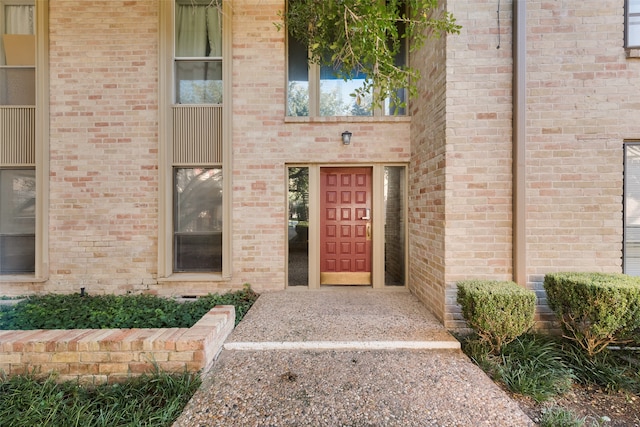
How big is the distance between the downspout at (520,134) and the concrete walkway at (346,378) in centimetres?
125

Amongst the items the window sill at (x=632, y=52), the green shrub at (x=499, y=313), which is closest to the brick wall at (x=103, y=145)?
the green shrub at (x=499, y=313)

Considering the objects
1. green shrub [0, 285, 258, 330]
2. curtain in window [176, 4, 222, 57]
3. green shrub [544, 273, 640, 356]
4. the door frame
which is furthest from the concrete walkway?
curtain in window [176, 4, 222, 57]

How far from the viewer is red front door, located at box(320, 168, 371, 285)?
15.5 feet

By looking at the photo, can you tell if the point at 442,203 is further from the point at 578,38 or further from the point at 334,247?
the point at 578,38

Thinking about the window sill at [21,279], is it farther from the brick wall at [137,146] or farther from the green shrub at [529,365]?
the green shrub at [529,365]

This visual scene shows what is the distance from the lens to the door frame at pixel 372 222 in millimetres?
4648

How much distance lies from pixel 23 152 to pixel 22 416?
14.6ft

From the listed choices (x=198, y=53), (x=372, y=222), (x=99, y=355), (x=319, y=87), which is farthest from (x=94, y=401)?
(x=198, y=53)

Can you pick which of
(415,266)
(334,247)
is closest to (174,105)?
(334,247)

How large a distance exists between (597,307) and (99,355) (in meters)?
4.42

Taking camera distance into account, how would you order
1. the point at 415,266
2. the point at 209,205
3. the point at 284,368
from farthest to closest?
the point at 209,205 → the point at 415,266 → the point at 284,368

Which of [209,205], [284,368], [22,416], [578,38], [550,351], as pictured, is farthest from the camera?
[209,205]

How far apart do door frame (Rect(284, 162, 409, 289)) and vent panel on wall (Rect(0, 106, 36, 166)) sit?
13.5ft

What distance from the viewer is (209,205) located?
472 centimetres
